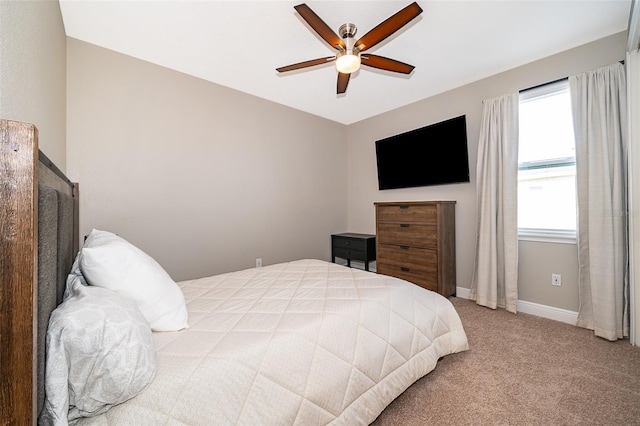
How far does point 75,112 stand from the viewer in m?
2.26

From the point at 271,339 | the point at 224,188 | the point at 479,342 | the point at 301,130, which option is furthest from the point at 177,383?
the point at 301,130

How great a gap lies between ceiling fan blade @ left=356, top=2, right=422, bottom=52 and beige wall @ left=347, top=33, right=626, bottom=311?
1.79 meters

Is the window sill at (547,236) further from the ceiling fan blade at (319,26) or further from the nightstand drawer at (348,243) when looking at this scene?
the ceiling fan blade at (319,26)

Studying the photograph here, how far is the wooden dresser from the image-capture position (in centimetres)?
291

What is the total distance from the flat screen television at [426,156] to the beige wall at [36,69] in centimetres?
342

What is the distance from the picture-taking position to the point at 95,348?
2.36 ft

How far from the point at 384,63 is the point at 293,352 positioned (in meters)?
2.13

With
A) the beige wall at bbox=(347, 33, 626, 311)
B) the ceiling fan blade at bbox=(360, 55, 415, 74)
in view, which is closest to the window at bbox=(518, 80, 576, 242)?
the beige wall at bbox=(347, 33, 626, 311)

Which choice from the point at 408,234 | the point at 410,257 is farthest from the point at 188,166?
the point at 410,257

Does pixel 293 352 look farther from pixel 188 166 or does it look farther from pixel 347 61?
pixel 188 166

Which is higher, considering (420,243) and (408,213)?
(408,213)

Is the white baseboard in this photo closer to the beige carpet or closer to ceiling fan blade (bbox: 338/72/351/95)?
the beige carpet

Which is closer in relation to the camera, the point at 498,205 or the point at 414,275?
the point at 498,205

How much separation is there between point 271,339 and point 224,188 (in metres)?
2.35
